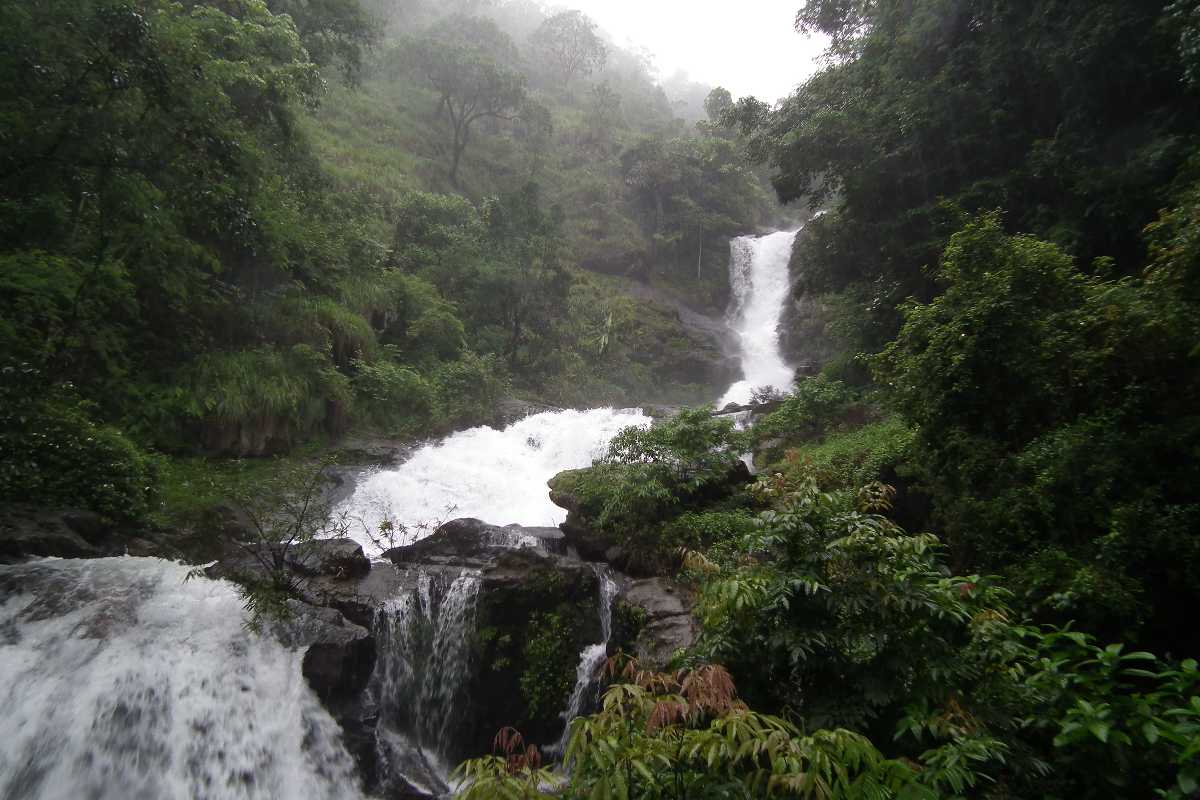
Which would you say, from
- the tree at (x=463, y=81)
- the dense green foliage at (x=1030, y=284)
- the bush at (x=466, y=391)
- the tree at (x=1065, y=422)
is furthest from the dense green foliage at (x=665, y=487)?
the tree at (x=463, y=81)

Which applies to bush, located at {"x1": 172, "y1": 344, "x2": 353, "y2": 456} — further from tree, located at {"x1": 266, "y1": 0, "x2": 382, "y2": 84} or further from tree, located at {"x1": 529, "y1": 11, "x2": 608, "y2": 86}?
tree, located at {"x1": 529, "y1": 11, "x2": 608, "y2": 86}

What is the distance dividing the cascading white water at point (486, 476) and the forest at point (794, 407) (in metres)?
0.41

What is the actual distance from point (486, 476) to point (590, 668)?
21.5 feet

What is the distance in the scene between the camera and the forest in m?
2.83

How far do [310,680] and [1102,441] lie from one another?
7.44m

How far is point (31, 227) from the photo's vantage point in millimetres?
7172

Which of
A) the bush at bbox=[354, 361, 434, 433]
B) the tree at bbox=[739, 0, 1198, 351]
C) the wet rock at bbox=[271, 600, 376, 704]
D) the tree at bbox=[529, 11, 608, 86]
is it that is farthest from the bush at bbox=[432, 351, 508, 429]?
the tree at bbox=[529, 11, 608, 86]

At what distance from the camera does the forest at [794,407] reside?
9.30 ft

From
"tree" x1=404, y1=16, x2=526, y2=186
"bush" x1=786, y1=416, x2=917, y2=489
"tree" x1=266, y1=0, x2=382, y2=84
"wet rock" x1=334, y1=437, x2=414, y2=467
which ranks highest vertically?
"tree" x1=404, y1=16, x2=526, y2=186

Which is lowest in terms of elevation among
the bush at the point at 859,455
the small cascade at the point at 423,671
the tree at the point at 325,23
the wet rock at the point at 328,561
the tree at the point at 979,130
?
the small cascade at the point at 423,671

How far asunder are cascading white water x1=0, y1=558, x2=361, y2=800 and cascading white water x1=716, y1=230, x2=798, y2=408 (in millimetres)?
22387

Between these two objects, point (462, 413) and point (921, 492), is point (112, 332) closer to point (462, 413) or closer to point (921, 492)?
point (462, 413)

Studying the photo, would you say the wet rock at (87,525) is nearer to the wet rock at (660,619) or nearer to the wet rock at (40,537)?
the wet rock at (40,537)

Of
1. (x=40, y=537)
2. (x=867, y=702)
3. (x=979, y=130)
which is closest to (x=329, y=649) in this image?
(x=40, y=537)
